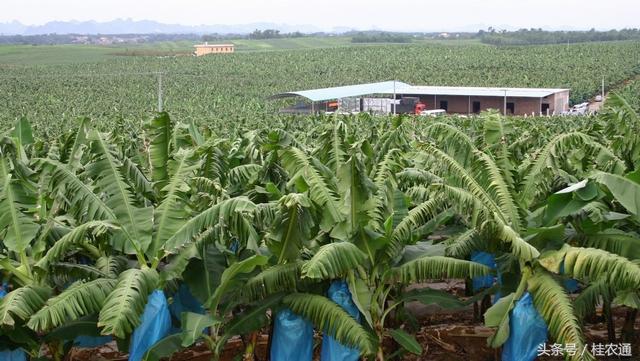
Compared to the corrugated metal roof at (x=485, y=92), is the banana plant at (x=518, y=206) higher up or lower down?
higher up

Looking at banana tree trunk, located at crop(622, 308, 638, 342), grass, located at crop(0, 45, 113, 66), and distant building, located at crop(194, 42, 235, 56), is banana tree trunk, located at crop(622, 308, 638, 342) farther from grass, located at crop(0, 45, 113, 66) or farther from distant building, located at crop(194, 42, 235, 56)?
distant building, located at crop(194, 42, 235, 56)

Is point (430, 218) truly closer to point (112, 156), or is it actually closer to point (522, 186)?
point (522, 186)

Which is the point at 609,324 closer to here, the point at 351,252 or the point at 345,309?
the point at 345,309

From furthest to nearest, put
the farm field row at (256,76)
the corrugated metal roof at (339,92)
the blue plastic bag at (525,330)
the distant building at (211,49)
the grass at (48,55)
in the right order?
the distant building at (211,49)
the grass at (48,55)
the farm field row at (256,76)
the corrugated metal roof at (339,92)
the blue plastic bag at (525,330)

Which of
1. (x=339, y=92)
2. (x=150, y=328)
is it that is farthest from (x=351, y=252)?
(x=339, y=92)

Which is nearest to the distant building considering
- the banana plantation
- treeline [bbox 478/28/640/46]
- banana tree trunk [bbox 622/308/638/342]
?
treeline [bbox 478/28/640/46]

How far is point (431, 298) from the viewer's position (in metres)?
7.53

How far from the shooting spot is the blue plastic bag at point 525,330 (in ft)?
23.2

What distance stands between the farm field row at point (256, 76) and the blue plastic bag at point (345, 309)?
44468mm

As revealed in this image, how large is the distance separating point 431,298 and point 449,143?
6.88 ft

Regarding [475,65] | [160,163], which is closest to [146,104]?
[475,65]

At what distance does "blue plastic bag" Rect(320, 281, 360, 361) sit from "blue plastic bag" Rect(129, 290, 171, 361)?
162cm

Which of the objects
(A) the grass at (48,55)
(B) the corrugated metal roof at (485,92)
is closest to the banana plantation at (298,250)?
(B) the corrugated metal roof at (485,92)

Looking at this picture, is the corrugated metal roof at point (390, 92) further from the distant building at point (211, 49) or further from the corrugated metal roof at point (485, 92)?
the distant building at point (211, 49)
